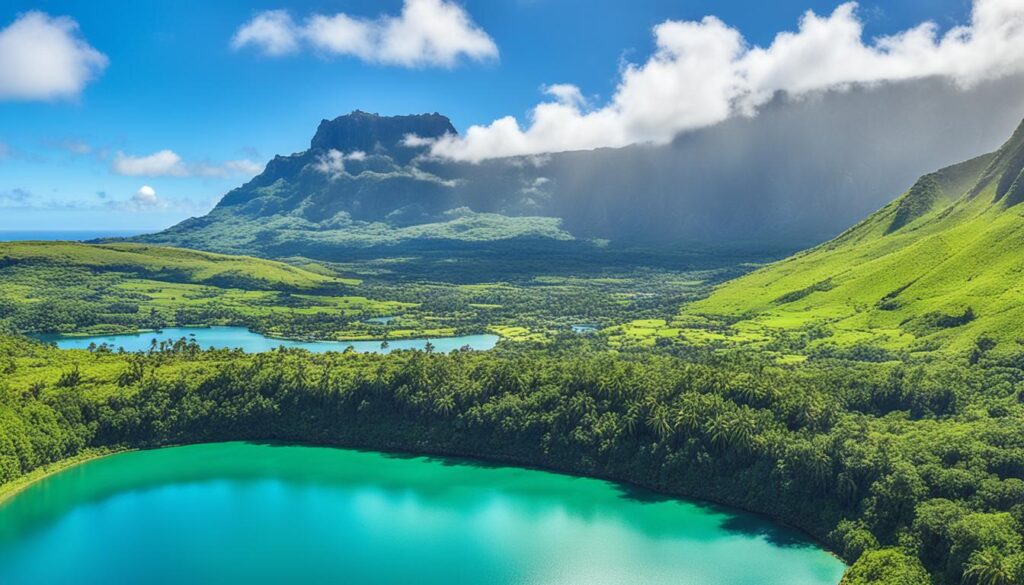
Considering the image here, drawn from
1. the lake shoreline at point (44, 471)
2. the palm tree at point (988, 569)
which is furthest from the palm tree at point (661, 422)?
the lake shoreline at point (44, 471)

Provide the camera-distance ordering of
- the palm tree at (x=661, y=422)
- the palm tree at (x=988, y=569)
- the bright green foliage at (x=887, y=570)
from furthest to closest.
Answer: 1. the palm tree at (x=661, y=422)
2. the bright green foliage at (x=887, y=570)
3. the palm tree at (x=988, y=569)

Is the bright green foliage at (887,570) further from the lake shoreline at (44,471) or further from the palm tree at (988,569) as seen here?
the lake shoreline at (44,471)

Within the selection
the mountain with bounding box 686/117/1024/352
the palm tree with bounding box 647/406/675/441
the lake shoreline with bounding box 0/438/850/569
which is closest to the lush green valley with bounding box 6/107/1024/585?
the palm tree with bounding box 647/406/675/441

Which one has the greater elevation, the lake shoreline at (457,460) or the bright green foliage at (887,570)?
the bright green foliage at (887,570)

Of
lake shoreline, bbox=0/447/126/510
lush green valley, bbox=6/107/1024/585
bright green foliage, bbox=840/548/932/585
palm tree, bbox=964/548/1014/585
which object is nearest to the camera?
palm tree, bbox=964/548/1014/585

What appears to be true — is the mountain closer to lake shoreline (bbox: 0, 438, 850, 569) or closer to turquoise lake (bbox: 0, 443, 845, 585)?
lake shoreline (bbox: 0, 438, 850, 569)

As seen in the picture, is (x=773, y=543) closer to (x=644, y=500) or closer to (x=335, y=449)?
(x=644, y=500)
